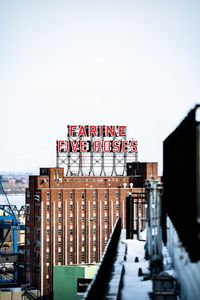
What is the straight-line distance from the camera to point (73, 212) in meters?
118

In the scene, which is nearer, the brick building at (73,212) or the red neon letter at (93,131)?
the red neon letter at (93,131)

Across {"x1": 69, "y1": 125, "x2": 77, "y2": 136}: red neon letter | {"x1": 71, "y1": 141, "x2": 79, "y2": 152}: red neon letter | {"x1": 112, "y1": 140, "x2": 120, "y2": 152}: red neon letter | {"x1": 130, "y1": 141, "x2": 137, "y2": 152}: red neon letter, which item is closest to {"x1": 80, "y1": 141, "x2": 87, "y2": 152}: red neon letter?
{"x1": 71, "y1": 141, "x2": 79, "y2": 152}: red neon letter

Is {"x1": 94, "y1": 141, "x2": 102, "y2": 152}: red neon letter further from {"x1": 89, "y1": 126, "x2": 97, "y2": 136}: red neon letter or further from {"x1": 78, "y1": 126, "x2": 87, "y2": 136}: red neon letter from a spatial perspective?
{"x1": 78, "y1": 126, "x2": 87, "y2": 136}: red neon letter

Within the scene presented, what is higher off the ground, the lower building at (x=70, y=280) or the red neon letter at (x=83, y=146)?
the red neon letter at (x=83, y=146)

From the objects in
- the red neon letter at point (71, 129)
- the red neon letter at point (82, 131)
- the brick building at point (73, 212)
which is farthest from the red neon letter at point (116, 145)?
the brick building at point (73, 212)

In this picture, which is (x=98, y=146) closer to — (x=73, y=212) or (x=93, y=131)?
(x=93, y=131)

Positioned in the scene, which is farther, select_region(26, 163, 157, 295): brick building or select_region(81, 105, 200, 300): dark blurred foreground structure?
select_region(26, 163, 157, 295): brick building

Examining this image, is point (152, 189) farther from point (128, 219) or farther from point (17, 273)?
point (17, 273)

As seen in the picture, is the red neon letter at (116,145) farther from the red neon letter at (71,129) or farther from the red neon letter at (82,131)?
the red neon letter at (71,129)

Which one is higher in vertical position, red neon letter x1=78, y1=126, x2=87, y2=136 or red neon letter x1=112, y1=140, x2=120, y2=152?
red neon letter x1=78, y1=126, x2=87, y2=136

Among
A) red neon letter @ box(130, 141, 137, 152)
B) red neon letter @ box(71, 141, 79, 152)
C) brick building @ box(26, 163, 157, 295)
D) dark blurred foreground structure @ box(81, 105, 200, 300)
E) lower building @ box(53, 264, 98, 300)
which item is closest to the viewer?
dark blurred foreground structure @ box(81, 105, 200, 300)

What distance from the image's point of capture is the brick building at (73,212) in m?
116

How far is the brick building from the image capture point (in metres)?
116

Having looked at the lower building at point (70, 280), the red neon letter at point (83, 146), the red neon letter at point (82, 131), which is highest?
the red neon letter at point (82, 131)
